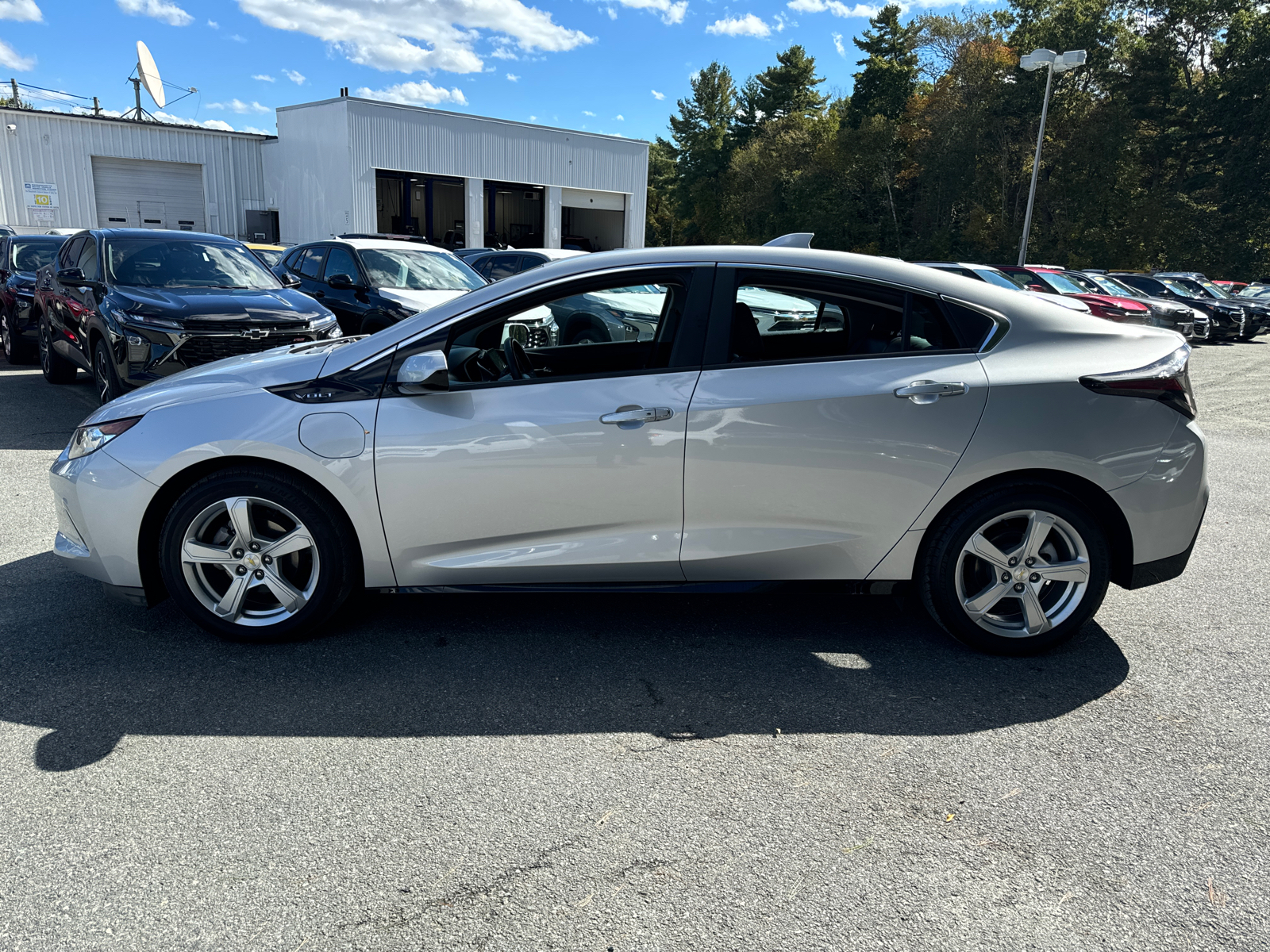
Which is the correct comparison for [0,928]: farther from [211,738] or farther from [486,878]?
[486,878]

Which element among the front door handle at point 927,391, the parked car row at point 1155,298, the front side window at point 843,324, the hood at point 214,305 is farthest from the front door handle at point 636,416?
the parked car row at point 1155,298

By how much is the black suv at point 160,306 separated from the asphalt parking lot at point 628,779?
374 centimetres

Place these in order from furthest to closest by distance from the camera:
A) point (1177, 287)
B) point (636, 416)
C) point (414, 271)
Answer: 1. point (1177, 287)
2. point (414, 271)
3. point (636, 416)

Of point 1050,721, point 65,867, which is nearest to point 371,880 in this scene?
point 65,867

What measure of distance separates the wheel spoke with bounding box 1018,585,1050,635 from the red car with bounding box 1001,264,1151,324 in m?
15.8

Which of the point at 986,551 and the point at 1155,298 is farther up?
the point at 1155,298

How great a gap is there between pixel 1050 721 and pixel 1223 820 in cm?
65

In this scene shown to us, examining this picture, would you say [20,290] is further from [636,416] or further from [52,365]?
[636,416]

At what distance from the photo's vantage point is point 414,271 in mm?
11406

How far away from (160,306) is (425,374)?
18.4 feet

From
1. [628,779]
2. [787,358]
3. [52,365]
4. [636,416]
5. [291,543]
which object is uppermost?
[787,358]

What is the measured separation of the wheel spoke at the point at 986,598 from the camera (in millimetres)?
3715

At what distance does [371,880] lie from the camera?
2.39 metres

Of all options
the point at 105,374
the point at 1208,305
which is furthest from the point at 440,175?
the point at 105,374
